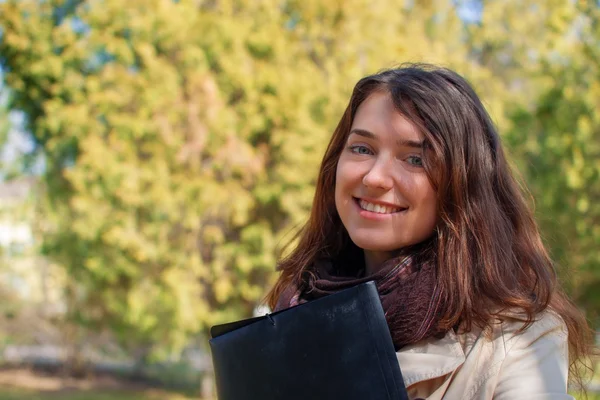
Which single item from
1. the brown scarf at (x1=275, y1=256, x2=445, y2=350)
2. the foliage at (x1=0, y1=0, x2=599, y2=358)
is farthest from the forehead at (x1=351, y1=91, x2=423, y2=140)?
the foliage at (x1=0, y1=0, x2=599, y2=358)

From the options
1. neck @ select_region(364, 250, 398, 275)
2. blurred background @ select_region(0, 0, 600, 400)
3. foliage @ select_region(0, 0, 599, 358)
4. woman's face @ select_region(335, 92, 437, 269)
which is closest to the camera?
woman's face @ select_region(335, 92, 437, 269)

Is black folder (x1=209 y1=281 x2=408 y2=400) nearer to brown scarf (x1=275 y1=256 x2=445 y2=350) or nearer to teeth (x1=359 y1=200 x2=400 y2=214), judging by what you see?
brown scarf (x1=275 y1=256 x2=445 y2=350)

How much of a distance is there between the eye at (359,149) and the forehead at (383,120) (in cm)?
5

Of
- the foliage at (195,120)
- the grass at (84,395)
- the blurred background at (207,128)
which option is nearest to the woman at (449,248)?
the blurred background at (207,128)

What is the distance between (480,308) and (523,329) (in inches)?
3.8

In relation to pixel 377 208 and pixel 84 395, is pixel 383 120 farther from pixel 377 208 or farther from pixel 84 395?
pixel 84 395

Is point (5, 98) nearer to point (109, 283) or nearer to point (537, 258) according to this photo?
point (109, 283)

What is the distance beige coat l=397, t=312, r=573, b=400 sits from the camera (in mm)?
1401

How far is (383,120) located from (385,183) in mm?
162

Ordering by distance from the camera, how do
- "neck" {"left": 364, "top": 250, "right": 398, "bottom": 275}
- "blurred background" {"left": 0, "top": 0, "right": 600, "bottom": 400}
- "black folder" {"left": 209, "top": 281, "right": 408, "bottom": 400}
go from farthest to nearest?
"blurred background" {"left": 0, "top": 0, "right": 600, "bottom": 400}, "neck" {"left": 364, "top": 250, "right": 398, "bottom": 275}, "black folder" {"left": 209, "top": 281, "right": 408, "bottom": 400}

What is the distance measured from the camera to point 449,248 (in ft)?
5.17

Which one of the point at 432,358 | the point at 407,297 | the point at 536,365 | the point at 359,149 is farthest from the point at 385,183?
the point at 536,365

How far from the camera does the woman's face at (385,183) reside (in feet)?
5.24

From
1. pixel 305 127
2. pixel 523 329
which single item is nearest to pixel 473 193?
pixel 523 329
